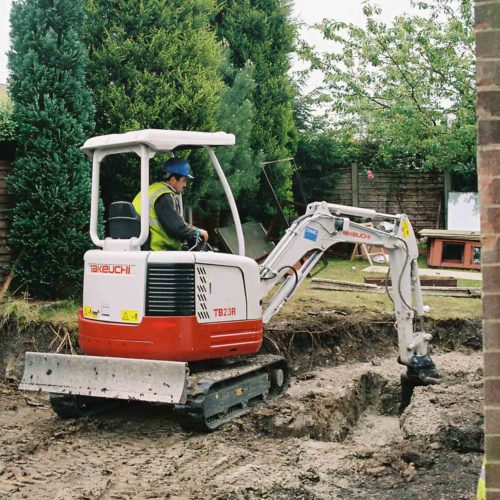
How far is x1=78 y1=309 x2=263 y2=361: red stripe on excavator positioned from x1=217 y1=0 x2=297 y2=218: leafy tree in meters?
9.29

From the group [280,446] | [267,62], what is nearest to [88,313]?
[280,446]

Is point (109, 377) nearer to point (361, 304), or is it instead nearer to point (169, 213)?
point (169, 213)

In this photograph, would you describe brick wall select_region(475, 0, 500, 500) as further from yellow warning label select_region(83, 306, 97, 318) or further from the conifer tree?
the conifer tree

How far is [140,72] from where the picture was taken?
10781 millimetres

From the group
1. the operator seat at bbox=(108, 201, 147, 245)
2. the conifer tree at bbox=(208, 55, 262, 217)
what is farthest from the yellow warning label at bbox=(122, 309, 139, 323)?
the conifer tree at bbox=(208, 55, 262, 217)

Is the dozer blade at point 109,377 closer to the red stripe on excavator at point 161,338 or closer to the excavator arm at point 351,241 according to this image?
the red stripe on excavator at point 161,338

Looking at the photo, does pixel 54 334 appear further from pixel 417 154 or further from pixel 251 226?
pixel 417 154

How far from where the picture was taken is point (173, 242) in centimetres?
709

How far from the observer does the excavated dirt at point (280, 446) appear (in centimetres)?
543

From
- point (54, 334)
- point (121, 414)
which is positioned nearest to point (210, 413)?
point (121, 414)

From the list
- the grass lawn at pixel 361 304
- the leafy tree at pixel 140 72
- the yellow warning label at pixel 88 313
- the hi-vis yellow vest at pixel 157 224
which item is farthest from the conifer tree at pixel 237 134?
the yellow warning label at pixel 88 313

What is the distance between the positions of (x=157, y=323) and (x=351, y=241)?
2.48 m

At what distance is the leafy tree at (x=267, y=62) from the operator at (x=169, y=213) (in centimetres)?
893

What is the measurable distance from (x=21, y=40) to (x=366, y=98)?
9.99 meters
